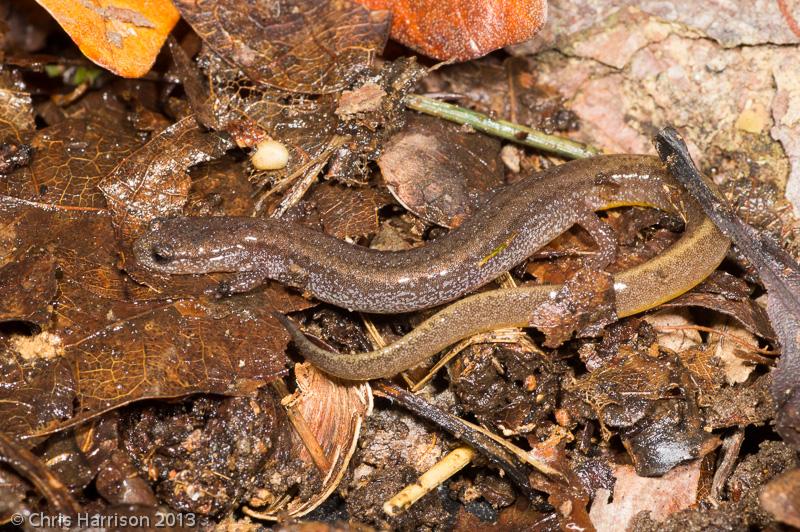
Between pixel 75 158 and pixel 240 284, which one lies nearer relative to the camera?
pixel 240 284

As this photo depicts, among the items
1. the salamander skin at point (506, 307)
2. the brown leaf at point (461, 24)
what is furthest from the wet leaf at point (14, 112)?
the brown leaf at point (461, 24)

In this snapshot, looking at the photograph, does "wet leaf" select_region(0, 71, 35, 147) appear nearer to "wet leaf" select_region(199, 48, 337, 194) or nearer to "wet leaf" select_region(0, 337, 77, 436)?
"wet leaf" select_region(199, 48, 337, 194)

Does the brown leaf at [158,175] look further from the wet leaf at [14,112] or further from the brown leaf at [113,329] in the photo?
the wet leaf at [14,112]

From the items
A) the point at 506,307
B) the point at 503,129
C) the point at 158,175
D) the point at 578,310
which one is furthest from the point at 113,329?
the point at 503,129

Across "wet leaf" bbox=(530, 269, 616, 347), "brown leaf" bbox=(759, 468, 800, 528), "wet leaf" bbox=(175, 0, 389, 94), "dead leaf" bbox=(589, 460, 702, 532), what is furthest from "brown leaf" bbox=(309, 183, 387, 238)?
"brown leaf" bbox=(759, 468, 800, 528)

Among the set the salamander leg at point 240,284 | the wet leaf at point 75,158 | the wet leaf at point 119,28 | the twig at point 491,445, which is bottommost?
the twig at point 491,445

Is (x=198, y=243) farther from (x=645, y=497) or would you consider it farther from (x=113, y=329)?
(x=645, y=497)

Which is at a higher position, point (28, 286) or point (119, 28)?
point (119, 28)
